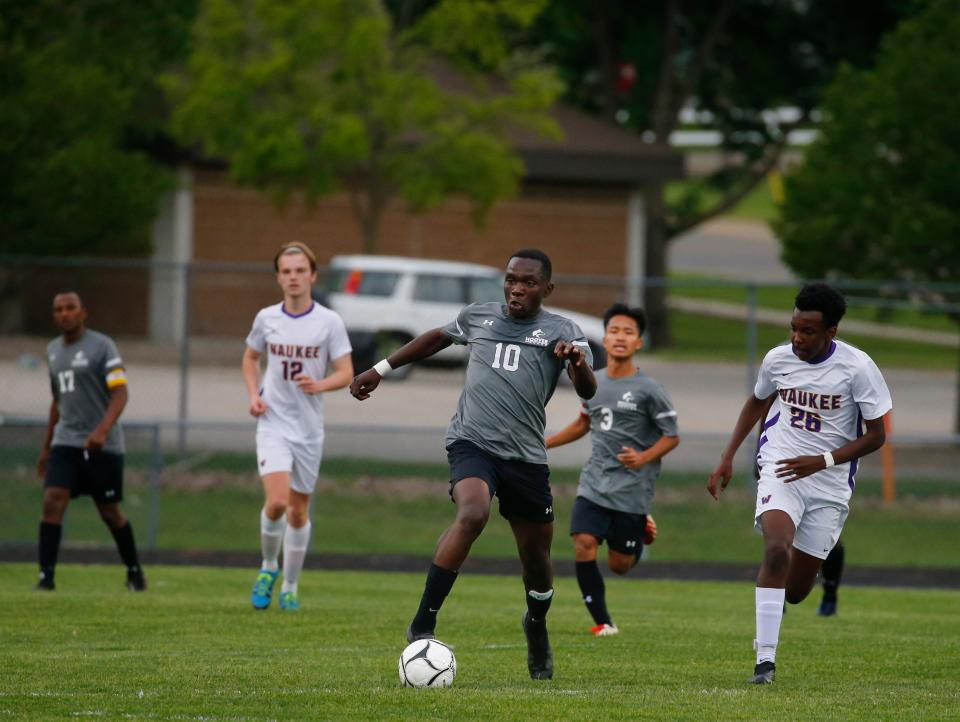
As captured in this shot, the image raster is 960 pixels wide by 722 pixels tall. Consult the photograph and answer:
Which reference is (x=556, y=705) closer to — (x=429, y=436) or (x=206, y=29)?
(x=429, y=436)

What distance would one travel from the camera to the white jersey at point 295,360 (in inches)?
410

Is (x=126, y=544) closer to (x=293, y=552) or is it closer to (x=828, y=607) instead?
(x=293, y=552)

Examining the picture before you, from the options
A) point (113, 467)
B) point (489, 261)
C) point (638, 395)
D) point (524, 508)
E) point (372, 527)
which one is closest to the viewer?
point (524, 508)

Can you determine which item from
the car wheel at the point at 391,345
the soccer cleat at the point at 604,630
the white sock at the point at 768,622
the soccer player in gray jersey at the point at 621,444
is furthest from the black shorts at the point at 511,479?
the car wheel at the point at 391,345

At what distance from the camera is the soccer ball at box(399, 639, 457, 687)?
696cm

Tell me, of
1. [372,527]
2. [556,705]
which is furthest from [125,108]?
[556,705]

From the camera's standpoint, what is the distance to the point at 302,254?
10305mm

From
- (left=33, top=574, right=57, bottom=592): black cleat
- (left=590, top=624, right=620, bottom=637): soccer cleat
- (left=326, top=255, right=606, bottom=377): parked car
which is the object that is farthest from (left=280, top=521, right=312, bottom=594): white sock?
(left=326, top=255, right=606, bottom=377): parked car

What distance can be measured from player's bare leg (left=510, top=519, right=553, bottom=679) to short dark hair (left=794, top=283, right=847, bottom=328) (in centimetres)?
165

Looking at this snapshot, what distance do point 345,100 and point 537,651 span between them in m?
18.6

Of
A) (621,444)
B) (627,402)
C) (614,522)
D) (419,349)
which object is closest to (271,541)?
(614,522)

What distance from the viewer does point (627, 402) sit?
10.2 metres

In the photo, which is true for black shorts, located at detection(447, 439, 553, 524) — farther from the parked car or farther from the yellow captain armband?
the parked car

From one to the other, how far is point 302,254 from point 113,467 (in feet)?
8.01
